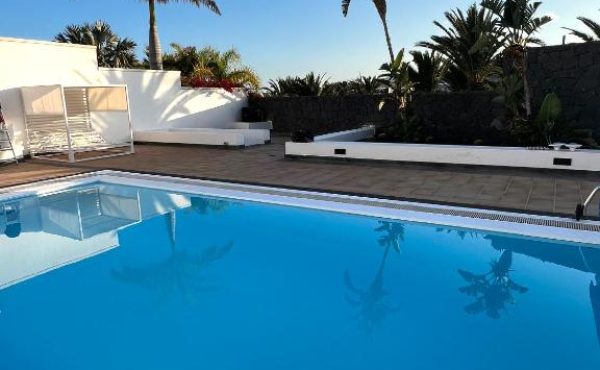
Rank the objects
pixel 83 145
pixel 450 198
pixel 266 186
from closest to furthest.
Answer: pixel 450 198 < pixel 266 186 < pixel 83 145

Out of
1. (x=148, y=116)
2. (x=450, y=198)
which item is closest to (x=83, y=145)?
(x=148, y=116)

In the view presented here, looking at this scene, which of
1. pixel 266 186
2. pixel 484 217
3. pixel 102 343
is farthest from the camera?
pixel 266 186

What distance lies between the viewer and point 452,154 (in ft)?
30.4

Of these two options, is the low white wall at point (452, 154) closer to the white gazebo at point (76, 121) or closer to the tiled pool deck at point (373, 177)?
the tiled pool deck at point (373, 177)

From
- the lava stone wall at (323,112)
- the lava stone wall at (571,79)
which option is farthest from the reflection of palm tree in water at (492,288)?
the lava stone wall at (323,112)

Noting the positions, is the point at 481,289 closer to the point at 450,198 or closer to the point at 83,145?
the point at 450,198

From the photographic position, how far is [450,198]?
6969mm

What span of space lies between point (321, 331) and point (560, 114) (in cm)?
820

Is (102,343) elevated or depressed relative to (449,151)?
depressed

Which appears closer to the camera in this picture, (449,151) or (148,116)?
(449,151)

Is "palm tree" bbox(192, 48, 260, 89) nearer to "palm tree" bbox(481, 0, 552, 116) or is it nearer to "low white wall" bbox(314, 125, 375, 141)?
"low white wall" bbox(314, 125, 375, 141)

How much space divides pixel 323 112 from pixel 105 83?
7893 millimetres

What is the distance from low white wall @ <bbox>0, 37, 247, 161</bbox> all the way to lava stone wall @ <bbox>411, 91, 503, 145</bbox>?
881cm

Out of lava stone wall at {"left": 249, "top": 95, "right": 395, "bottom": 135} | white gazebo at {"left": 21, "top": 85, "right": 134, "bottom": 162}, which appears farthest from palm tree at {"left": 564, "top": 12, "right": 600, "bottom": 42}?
white gazebo at {"left": 21, "top": 85, "right": 134, "bottom": 162}
